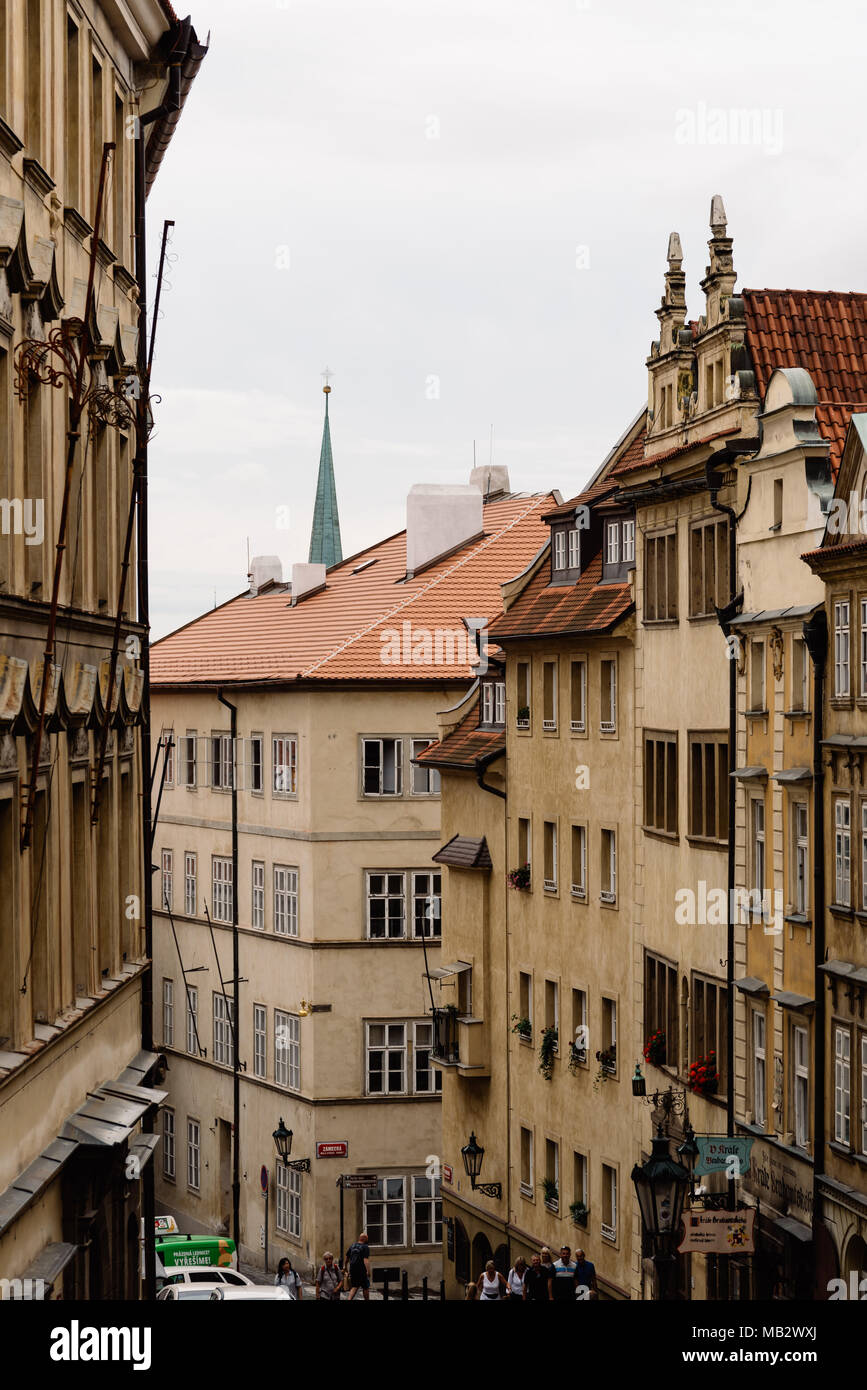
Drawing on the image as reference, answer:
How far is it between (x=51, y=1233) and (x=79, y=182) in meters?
9.41

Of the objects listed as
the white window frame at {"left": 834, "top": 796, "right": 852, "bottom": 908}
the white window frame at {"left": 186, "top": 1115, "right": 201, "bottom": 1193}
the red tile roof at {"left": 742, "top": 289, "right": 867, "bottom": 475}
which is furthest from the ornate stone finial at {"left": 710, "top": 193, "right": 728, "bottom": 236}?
the white window frame at {"left": 186, "top": 1115, "right": 201, "bottom": 1193}

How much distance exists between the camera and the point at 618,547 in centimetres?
3531

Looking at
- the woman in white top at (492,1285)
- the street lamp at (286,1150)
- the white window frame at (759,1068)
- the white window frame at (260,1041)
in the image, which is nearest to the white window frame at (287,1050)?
the white window frame at (260,1041)

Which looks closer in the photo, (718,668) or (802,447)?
(802,447)

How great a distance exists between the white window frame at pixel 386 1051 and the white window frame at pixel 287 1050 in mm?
1603

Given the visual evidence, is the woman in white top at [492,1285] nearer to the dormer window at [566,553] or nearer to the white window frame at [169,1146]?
the dormer window at [566,553]

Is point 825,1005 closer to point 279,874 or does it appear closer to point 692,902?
point 692,902

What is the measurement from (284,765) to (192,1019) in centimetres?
900

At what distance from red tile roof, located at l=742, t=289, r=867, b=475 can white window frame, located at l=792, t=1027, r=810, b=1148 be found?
27.6ft

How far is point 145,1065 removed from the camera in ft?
78.2

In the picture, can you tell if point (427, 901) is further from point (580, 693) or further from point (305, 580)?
point (580, 693)

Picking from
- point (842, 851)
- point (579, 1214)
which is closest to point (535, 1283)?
point (579, 1214)

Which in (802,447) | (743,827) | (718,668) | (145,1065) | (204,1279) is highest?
(802,447)

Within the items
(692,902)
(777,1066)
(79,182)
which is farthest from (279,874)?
(79,182)
